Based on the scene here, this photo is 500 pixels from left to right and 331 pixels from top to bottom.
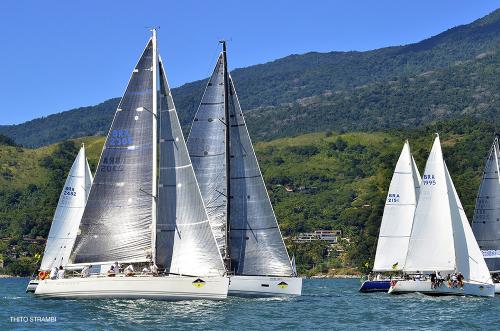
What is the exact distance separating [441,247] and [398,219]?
9405 millimetres

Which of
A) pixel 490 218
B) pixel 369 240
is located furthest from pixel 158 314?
pixel 369 240

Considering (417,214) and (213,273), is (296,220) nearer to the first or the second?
(417,214)

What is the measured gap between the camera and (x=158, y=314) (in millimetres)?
43375

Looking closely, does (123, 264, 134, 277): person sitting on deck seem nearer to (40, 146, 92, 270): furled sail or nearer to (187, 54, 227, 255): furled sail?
(187, 54, 227, 255): furled sail

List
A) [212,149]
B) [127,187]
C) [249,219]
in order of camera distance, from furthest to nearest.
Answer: [212,149] → [249,219] → [127,187]

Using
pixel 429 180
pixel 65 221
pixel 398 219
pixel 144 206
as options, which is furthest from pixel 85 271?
pixel 398 219

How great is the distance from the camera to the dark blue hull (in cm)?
7088

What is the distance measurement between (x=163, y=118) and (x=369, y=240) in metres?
85.5

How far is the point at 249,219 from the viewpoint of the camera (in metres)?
54.9

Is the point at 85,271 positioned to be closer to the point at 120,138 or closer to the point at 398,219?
the point at 120,138

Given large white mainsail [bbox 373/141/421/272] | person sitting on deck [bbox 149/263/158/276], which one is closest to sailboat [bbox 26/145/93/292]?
person sitting on deck [bbox 149/263/158/276]

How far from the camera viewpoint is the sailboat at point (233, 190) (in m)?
54.2

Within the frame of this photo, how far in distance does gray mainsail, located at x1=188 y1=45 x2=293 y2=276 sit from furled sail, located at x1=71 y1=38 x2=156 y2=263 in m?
A: 7.16

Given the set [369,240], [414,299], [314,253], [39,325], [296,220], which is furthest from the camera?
[296,220]
